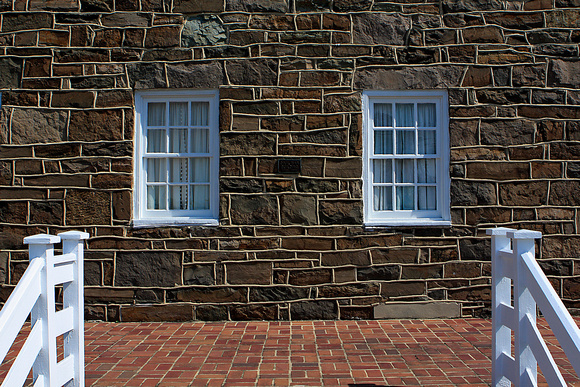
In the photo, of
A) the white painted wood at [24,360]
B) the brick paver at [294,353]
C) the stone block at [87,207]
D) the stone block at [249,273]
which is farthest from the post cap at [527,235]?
the stone block at [87,207]

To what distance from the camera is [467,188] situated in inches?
204

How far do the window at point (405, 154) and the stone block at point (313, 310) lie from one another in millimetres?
1175

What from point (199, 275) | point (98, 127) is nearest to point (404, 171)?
point (199, 275)

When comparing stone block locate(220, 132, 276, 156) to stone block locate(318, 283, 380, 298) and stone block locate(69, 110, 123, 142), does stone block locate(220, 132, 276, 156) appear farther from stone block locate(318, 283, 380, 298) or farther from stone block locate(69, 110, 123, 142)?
stone block locate(318, 283, 380, 298)

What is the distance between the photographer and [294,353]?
397cm

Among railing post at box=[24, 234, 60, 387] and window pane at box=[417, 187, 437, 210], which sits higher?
window pane at box=[417, 187, 437, 210]

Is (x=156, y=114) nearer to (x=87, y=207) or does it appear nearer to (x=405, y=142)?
(x=87, y=207)

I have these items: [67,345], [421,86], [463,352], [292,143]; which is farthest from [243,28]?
[463,352]

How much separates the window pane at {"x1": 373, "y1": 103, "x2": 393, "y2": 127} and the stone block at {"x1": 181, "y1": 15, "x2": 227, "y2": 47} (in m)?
2.02

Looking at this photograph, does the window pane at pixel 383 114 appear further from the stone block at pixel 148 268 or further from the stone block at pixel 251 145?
the stone block at pixel 148 268

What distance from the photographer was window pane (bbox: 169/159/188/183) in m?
5.37

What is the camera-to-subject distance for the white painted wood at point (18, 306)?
232cm

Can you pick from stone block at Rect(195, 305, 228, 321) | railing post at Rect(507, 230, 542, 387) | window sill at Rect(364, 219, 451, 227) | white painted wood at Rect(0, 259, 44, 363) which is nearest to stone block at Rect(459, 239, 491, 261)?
window sill at Rect(364, 219, 451, 227)

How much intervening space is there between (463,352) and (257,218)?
2544mm
